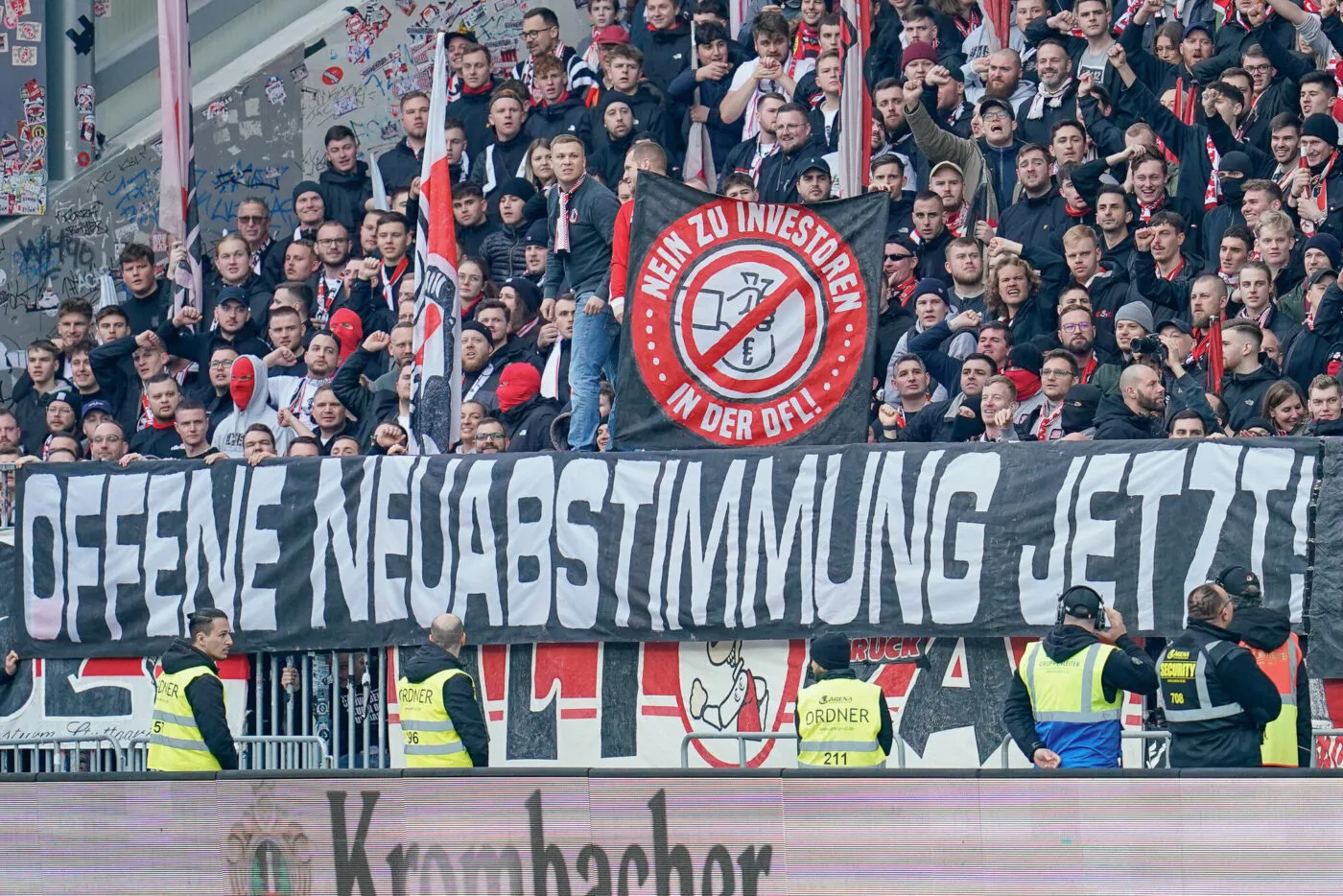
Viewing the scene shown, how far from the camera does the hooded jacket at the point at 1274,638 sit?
10.6 metres

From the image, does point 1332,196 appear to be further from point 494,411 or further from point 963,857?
point 963,857

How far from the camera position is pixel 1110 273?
1438 centimetres

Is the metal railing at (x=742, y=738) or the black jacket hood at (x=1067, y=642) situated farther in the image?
the metal railing at (x=742, y=738)

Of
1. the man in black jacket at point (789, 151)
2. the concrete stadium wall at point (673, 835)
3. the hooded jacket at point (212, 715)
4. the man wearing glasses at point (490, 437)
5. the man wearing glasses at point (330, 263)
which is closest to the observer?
the concrete stadium wall at point (673, 835)

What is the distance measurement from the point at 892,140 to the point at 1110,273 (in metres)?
2.92

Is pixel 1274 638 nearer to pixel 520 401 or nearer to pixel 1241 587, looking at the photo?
pixel 1241 587

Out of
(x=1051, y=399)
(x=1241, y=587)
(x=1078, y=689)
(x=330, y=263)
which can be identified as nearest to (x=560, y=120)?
(x=330, y=263)

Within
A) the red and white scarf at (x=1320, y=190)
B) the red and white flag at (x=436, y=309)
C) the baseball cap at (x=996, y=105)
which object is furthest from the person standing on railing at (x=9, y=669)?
the red and white scarf at (x=1320, y=190)

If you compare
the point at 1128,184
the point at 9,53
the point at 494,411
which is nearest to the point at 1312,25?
the point at 1128,184

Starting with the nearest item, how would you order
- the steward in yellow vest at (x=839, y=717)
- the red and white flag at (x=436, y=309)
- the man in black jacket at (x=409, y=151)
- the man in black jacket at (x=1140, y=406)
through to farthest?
1. the steward in yellow vest at (x=839, y=717)
2. the man in black jacket at (x=1140, y=406)
3. the red and white flag at (x=436, y=309)
4. the man in black jacket at (x=409, y=151)

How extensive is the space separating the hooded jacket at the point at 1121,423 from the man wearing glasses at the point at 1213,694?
2294 millimetres

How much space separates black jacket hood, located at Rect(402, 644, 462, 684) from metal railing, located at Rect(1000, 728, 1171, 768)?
9.36 ft

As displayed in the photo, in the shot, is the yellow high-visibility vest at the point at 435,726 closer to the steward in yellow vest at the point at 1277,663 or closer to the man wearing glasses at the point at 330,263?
the steward in yellow vest at the point at 1277,663

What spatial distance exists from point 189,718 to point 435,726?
1349 mm
